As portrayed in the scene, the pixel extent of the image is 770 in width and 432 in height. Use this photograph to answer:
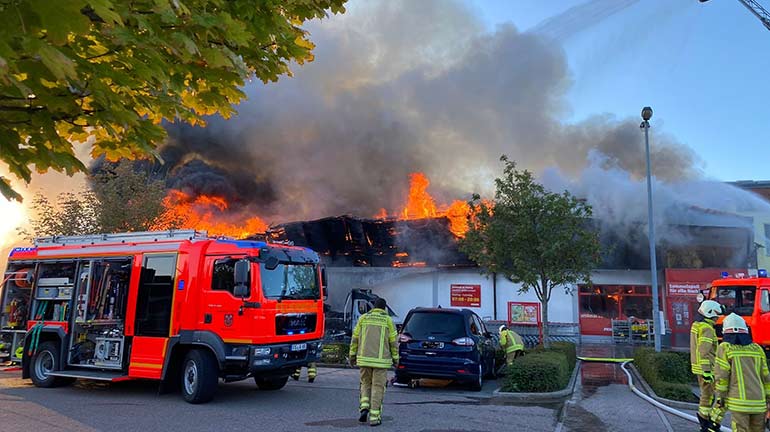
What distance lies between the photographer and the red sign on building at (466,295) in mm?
24828

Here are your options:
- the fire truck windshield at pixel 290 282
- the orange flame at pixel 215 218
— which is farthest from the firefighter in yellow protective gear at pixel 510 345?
the orange flame at pixel 215 218

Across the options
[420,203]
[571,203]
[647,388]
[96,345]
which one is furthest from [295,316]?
[420,203]

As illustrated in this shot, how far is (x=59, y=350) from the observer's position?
31.1 ft

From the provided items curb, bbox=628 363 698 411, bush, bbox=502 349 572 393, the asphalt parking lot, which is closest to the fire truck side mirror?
the asphalt parking lot

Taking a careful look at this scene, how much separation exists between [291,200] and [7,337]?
23508 mm

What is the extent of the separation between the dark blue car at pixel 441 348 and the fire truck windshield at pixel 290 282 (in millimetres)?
2005

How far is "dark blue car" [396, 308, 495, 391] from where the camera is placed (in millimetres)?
9289

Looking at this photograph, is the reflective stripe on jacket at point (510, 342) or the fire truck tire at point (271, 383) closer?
the fire truck tire at point (271, 383)

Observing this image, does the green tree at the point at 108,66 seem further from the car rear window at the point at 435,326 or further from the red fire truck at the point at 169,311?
the car rear window at the point at 435,326

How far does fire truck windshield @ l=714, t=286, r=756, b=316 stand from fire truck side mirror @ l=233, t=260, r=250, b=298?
9772 millimetres

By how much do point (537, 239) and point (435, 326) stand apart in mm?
5282

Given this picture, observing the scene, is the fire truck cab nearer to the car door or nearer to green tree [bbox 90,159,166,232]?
the car door

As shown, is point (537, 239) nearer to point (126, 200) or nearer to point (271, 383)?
point (271, 383)

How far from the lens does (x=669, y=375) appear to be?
9688mm
